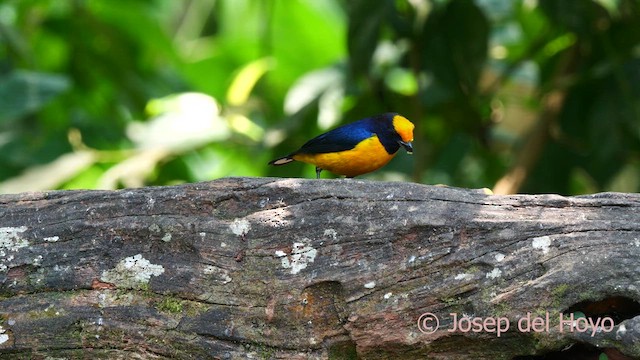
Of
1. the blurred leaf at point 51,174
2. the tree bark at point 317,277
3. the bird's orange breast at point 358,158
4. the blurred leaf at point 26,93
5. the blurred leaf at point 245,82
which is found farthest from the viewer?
the blurred leaf at point 245,82

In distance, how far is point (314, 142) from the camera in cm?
465

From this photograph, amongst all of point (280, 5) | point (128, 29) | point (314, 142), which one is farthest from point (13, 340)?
point (280, 5)

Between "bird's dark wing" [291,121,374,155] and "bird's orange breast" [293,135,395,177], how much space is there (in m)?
0.02

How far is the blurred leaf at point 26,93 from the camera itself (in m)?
6.39

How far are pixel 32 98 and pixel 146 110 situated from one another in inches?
65.3

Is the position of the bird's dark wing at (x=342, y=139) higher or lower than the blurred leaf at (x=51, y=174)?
lower

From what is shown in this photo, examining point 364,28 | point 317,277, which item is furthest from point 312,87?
point 317,277

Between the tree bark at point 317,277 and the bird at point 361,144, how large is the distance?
2.34 ft

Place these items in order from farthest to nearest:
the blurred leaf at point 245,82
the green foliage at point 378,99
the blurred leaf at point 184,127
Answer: the blurred leaf at point 245,82
the blurred leaf at point 184,127
the green foliage at point 378,99

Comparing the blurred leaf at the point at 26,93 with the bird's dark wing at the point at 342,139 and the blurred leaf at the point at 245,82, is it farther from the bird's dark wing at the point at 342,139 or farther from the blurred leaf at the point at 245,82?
the bird's dark wing at the point at 342,139

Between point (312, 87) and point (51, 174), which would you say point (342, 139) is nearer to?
point (312, 87)

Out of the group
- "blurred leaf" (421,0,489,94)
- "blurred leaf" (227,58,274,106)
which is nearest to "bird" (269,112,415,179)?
"blurred leaf" (421,0,489,94)

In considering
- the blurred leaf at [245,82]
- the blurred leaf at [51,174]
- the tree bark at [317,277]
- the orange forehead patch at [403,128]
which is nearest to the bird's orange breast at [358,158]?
the orange forehead patch at [403,128]

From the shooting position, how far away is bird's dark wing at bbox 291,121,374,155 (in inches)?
179
